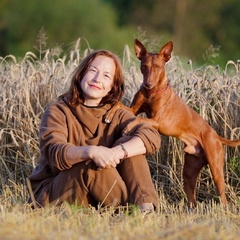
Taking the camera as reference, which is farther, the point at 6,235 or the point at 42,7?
the point at 42,7

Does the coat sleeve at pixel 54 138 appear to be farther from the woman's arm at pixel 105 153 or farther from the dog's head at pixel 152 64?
the dog's head at pixel 152 64

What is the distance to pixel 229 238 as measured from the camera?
5.06 meters

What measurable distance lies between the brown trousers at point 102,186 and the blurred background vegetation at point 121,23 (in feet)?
86.7

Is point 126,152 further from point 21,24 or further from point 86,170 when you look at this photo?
point 21,24

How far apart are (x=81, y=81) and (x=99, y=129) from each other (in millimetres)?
420

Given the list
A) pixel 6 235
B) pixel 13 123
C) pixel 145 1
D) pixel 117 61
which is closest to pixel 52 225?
pixel 6 235

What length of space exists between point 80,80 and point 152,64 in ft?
2.09

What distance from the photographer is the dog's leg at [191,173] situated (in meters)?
7.58

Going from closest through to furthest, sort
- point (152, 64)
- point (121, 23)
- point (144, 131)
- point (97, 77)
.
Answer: point (144, 131)
point (97, 77)
point (152, 64)
point (121, 23)

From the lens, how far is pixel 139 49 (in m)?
6.97

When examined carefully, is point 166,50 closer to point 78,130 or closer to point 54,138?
point 78,130

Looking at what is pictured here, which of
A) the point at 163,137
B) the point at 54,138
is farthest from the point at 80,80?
the point at 163,137

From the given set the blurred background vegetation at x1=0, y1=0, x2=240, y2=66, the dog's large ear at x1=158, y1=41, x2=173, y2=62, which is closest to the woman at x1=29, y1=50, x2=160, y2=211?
the dog's large ear at x1=158, y1=41, x2=173, y2=62

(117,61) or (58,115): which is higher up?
(117,61)
